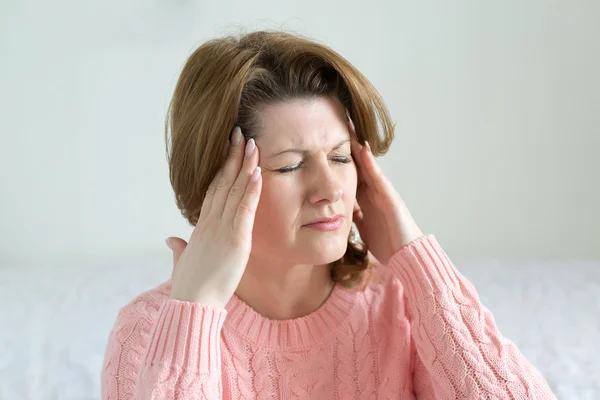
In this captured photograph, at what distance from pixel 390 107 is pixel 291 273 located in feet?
3.92

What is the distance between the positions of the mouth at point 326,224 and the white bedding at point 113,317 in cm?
77

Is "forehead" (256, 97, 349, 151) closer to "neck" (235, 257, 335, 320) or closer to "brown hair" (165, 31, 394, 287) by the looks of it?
"brown hair" (165, 31, 394, 287)

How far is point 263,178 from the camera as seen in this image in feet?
4.61

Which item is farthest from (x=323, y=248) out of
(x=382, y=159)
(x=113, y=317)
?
(x=382, y=159)

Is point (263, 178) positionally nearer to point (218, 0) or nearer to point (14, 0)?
point (218, 0)

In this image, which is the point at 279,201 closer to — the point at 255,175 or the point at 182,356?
the point at 255,175

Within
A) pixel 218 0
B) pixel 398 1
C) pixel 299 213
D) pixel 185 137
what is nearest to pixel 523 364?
pixel 299 213

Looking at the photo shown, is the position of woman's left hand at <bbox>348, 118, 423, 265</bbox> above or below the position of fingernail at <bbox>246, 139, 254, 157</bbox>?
below

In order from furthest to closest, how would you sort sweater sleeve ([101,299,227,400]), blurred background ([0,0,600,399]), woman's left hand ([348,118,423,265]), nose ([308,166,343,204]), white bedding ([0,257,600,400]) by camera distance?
1. blurred background ([0,0,600,399])
2. white bedding ([0,257,600,400])
3. woman's left hand ([348,118,423,265])
4. nose ([308,166,343,204])
5. sweater sleeve ([101,299,227,400])

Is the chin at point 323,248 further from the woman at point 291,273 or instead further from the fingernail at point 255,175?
the fingernail at point 255,175

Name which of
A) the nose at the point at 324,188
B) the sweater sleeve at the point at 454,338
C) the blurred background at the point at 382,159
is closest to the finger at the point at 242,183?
the nose at the point at 324,188

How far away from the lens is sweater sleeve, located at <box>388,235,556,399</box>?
4.47ft

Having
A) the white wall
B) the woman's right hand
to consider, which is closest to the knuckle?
the woman's right hand

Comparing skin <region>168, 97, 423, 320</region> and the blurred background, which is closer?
skin <region>168, 97, 423, 320</region>
